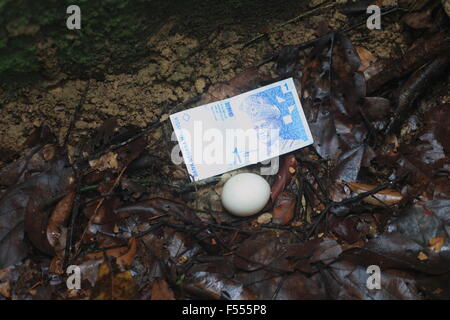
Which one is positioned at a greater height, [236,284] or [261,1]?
[261,1]

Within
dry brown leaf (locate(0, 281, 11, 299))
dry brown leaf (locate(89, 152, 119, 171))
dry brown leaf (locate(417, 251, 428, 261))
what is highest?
dry brown leaf (locate(89, 152, 119, 171))

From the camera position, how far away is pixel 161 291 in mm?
1945

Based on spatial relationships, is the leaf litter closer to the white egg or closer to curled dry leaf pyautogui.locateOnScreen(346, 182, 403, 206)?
curled dry leaf pyautogui.locateOnScreen(346, 182, 403, 206)

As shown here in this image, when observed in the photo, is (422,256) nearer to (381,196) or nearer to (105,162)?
(381,196)

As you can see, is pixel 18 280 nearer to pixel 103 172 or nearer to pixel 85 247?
pixel 85 247

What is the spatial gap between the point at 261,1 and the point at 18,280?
186 centimetres

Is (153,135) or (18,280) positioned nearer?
(18,280)

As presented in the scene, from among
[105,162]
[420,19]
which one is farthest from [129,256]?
[420,19]

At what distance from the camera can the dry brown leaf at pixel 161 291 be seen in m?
1.93

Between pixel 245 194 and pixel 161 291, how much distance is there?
24.1 inches

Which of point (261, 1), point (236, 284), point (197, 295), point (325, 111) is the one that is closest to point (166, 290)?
point (197, 295)

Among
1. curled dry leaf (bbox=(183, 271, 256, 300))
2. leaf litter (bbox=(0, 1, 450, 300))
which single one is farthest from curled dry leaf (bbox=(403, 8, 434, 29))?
curled dry leaf (bbox=(183, 271, 256, 300))

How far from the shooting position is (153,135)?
7.91 feet

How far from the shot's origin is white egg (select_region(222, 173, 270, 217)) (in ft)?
7.05
